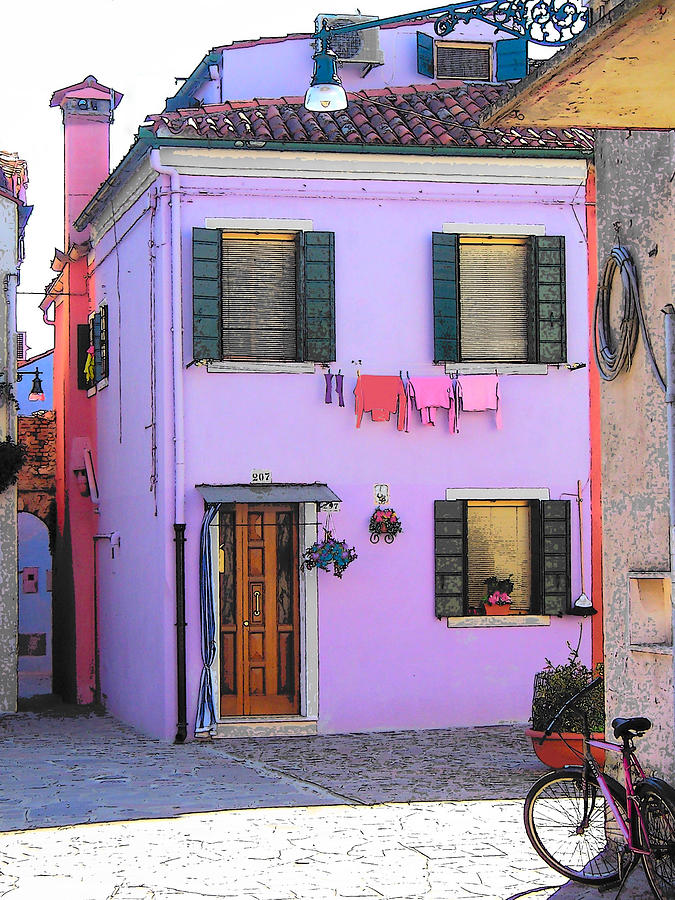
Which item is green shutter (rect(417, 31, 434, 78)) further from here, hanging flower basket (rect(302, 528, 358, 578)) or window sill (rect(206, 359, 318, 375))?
hanging flower basket (rect(302, 528, 358, 578))

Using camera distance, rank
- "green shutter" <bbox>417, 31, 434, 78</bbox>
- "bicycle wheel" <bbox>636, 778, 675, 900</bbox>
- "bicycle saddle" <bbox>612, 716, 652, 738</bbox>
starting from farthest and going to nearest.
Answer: "green shutter" <bbox>417, 31, 434, 78</bbox> → "bicycle saddle" <bbox>612, 716, 652, 738</bbox> → "bicycle wheel" <bbox>636, 778, 675, 900</bbox>

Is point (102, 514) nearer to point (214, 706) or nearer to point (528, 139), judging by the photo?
point (214, 706)

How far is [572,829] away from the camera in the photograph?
8.08 meters

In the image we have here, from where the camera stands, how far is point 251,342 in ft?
54.0

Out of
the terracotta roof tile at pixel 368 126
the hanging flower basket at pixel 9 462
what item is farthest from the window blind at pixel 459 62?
the hanging flower basket at pixel 9 462

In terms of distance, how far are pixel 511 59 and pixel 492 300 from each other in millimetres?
5533

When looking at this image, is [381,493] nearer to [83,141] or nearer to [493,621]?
[493,621]

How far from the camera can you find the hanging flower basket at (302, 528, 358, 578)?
1614 cm

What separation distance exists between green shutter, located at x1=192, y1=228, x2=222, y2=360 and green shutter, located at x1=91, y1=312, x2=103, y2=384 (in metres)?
4.69

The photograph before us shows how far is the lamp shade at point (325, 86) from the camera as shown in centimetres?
1194

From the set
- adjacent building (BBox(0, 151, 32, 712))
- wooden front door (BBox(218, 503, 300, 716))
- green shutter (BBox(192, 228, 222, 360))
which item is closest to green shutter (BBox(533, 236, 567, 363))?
wooden front door (BBox(218, 503, 300, 716))

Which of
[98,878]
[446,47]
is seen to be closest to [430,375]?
[446,47]

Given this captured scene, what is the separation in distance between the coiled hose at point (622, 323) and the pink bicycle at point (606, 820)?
6.77 ft

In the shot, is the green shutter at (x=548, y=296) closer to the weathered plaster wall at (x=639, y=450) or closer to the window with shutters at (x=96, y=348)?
the window with shutters at (x=96, y=348)
